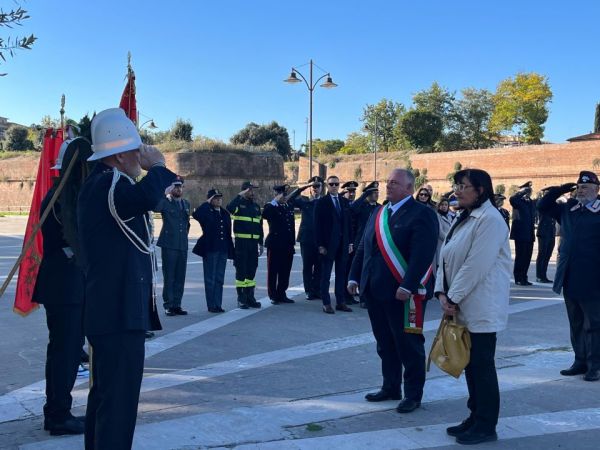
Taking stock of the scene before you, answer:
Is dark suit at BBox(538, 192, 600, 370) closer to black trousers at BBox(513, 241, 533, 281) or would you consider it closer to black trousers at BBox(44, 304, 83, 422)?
black trousers at BBox(44, 304, 83, 422)

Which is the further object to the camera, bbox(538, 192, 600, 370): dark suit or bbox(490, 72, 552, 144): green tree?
bbox(490, 72, 552, 144): green tree

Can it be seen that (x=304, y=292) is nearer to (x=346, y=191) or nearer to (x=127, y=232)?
(x=346, y=191)

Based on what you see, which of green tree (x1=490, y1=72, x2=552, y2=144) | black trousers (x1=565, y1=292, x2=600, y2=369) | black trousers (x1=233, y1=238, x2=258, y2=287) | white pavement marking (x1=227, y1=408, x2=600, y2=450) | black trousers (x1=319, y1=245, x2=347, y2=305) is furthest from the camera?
green tree (x1=490, y1=72, x2=552, y2=144)

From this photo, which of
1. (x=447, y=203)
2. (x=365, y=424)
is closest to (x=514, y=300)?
(x=447, y=203)

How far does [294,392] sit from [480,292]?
1.96 m

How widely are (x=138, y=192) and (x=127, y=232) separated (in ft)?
0.89

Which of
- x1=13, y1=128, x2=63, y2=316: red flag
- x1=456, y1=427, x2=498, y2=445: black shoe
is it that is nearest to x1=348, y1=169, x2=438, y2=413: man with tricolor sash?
x1=456, y1=427, x2=498, y2=445: black shoe

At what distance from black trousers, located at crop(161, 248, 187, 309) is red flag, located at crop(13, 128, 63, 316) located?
14.1 ft

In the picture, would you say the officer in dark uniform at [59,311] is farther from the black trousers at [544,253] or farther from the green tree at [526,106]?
the green tree at [526,106]

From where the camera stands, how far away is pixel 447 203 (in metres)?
11.3

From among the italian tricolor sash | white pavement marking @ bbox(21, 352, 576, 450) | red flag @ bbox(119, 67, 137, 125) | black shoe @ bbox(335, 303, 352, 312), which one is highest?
red flag @ bbox(119, 67, 137, 125)

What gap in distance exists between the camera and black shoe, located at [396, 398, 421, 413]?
200 inches

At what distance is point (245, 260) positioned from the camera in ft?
33.9

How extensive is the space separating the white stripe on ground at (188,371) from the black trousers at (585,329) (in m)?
2.30
